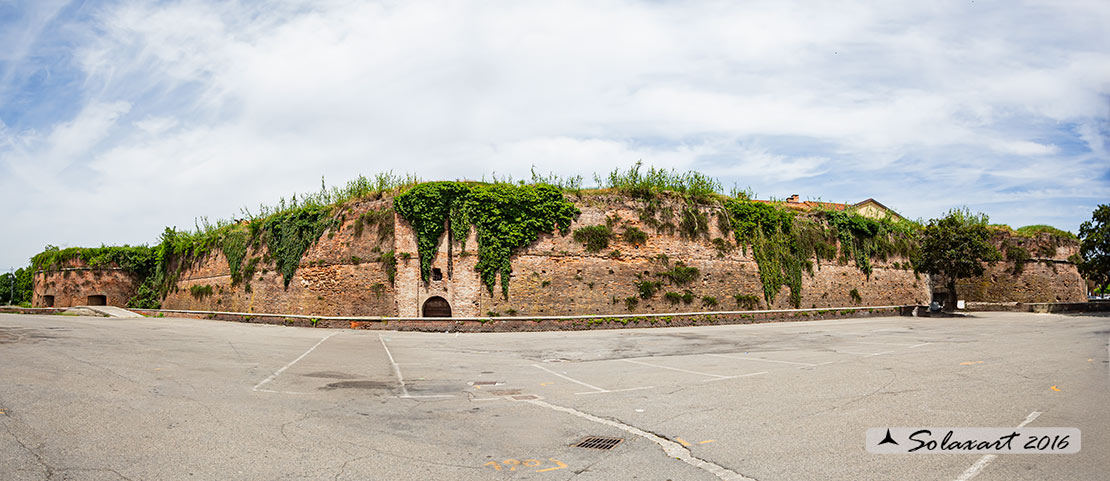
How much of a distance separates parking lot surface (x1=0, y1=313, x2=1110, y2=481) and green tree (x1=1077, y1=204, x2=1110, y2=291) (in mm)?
25176

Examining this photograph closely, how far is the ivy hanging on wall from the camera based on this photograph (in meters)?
24.4

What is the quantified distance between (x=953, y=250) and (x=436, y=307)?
2742 cm

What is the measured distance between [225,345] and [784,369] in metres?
12.8

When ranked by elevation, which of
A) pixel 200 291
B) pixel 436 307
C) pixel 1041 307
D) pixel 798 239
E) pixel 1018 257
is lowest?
pixel 1041 307

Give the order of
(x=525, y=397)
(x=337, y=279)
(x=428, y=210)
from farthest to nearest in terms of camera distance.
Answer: (x=337, y=279) < (x=428, y=210) < (x=525, y=397)

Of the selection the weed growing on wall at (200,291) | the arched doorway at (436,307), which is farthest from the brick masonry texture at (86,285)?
the arched doorway at (436,307)

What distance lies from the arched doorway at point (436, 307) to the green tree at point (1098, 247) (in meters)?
35.2

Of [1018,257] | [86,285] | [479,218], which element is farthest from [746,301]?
[86,285]

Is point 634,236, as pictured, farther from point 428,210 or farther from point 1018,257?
point 1018,257

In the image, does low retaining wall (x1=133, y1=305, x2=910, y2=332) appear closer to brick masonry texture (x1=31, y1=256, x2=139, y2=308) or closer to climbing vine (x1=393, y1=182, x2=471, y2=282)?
climbing vine (x1=393, y1=182, x2=471, y2=282)

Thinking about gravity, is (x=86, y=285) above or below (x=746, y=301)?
above

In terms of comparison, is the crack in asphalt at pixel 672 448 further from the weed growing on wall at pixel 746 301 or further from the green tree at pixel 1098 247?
the green tree at pixel 1098 247

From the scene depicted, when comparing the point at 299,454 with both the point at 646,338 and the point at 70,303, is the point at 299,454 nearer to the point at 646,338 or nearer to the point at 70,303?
the point at 646,338

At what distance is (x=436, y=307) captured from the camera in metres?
24.4
